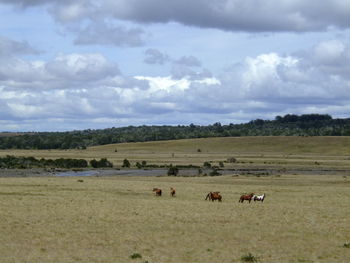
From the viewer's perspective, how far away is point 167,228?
24.4m

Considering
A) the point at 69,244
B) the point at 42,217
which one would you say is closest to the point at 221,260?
the point at 69,244

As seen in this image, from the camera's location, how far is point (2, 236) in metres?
21.9

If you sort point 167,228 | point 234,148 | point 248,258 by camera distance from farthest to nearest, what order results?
point 234,148, point 167,228, point 248,258

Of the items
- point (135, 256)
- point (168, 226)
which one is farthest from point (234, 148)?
point (135, 256)

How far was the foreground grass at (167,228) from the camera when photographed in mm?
19125

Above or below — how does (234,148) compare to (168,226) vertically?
above

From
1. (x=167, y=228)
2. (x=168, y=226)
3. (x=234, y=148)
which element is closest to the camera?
(x=167, y=228)

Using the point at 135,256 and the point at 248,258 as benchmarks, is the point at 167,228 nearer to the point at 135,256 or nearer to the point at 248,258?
the point at 135,256

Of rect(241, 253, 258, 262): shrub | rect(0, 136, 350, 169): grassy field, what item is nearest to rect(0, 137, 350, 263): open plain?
rect(241, 253, 258, 262): shrub

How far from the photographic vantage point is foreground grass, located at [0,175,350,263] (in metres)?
19.1

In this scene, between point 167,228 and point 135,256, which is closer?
point 135,256

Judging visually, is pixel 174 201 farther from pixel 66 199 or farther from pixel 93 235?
pixel 93 235

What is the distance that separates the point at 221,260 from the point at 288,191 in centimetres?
2745

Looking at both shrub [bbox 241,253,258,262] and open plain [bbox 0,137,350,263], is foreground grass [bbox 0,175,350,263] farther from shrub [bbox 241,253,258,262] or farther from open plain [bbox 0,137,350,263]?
shrub [bbox 241,253,258,262]
